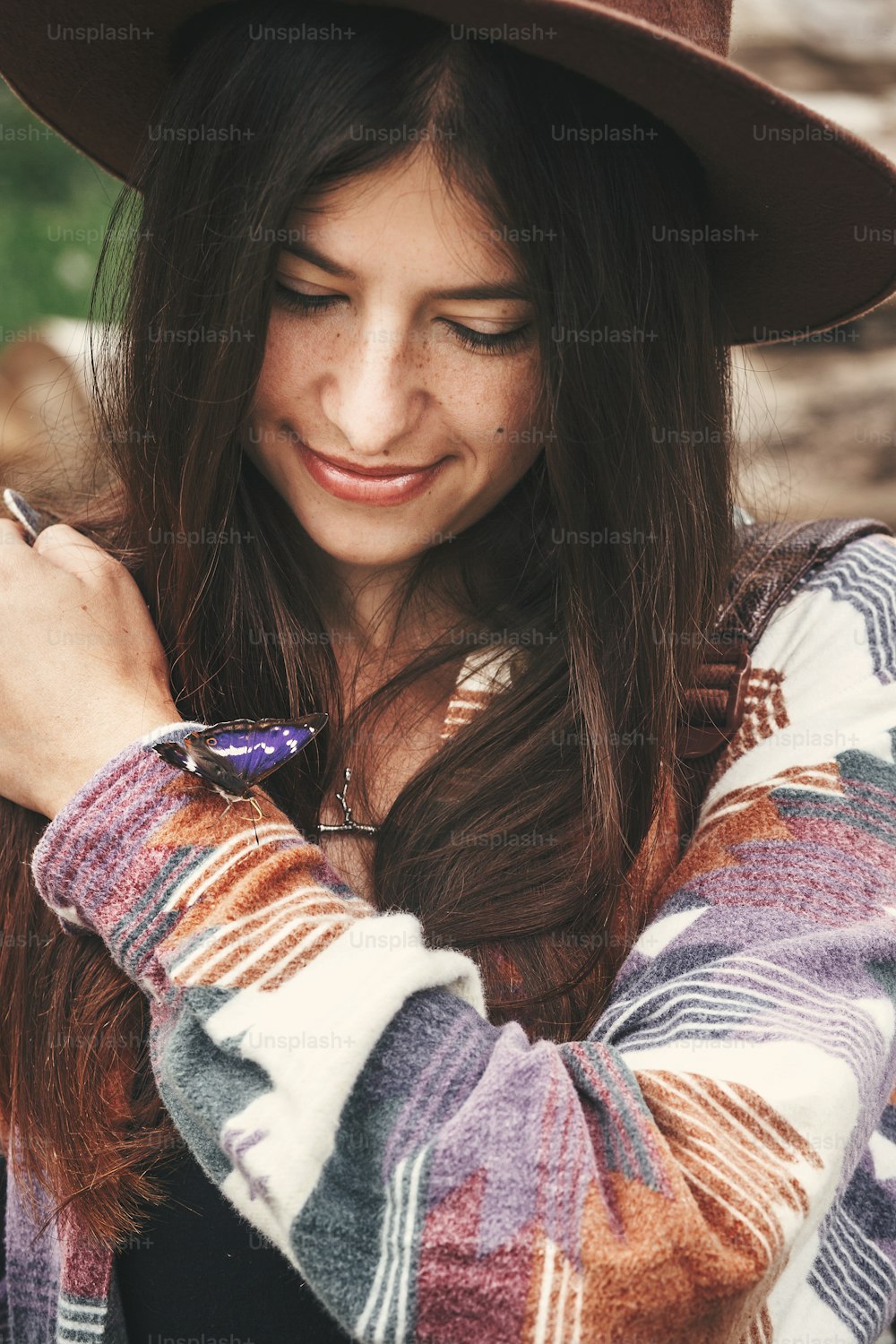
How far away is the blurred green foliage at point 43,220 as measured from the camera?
4562 millimetres

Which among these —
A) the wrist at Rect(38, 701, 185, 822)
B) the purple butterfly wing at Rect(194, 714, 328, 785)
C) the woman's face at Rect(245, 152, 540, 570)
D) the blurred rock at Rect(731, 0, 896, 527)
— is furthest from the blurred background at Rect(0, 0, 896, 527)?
the purple butterfly wing at Rect(194, 714, 328, 785)

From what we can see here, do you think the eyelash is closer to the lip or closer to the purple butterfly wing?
the lip

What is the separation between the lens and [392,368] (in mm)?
1261

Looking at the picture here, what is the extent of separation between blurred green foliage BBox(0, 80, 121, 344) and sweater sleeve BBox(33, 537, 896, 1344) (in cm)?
385

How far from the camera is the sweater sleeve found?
0.98m

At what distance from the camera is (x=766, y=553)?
5.16 feet

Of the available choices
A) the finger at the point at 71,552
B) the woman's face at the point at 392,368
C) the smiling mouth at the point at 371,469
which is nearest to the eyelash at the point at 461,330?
the woman's face at the point at 392,368

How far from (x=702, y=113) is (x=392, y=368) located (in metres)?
0.39

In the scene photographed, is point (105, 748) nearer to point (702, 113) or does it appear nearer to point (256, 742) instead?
point (256, 742)

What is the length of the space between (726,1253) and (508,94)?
106 cm

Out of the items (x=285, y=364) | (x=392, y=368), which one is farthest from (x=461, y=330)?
(x=285, y=364)

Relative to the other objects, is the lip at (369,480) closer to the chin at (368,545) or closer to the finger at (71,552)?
the chin at (368,545)

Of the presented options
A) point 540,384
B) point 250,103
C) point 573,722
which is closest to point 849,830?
point 573,722

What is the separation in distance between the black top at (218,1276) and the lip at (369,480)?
762 mm
